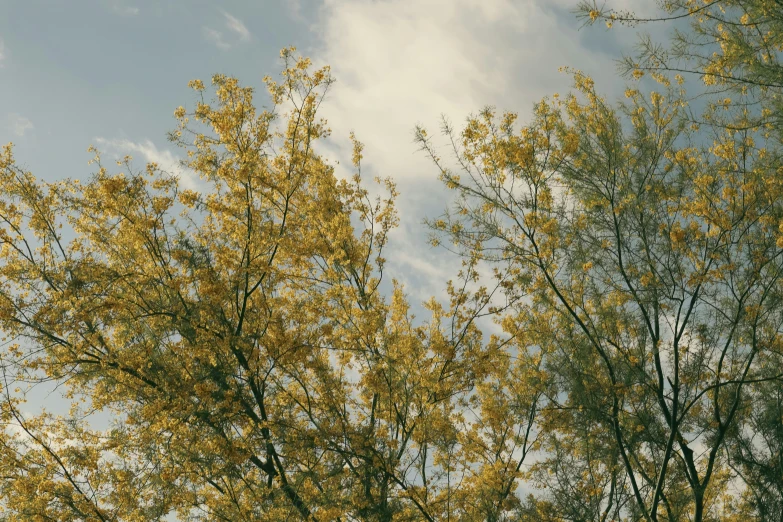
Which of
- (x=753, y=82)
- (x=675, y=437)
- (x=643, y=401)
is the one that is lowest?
(x=675, y=437)

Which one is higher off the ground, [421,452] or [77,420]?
A: [77,420]

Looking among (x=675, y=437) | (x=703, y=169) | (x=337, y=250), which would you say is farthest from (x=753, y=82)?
(x=337, y=250)

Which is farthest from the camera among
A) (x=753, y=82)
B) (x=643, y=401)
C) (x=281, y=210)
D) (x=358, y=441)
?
(x=643, y=401)

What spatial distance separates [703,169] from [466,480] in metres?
6.21

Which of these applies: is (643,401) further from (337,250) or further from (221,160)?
(221,160)

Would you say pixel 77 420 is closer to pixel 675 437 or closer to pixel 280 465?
pixel 280 465

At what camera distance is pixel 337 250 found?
9.17 metres

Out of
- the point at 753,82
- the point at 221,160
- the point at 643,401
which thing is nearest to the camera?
the point at 753,82

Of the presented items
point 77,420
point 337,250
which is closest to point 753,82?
point 337,250

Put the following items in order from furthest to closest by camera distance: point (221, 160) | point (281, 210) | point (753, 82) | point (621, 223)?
point (621, 223) → point (281, 210) → point (221, 160) → point (753, 82)

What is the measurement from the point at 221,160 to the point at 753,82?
246 inches

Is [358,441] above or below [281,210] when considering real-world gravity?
below

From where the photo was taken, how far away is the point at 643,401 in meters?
10.0

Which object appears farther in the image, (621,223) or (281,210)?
(621,223)
